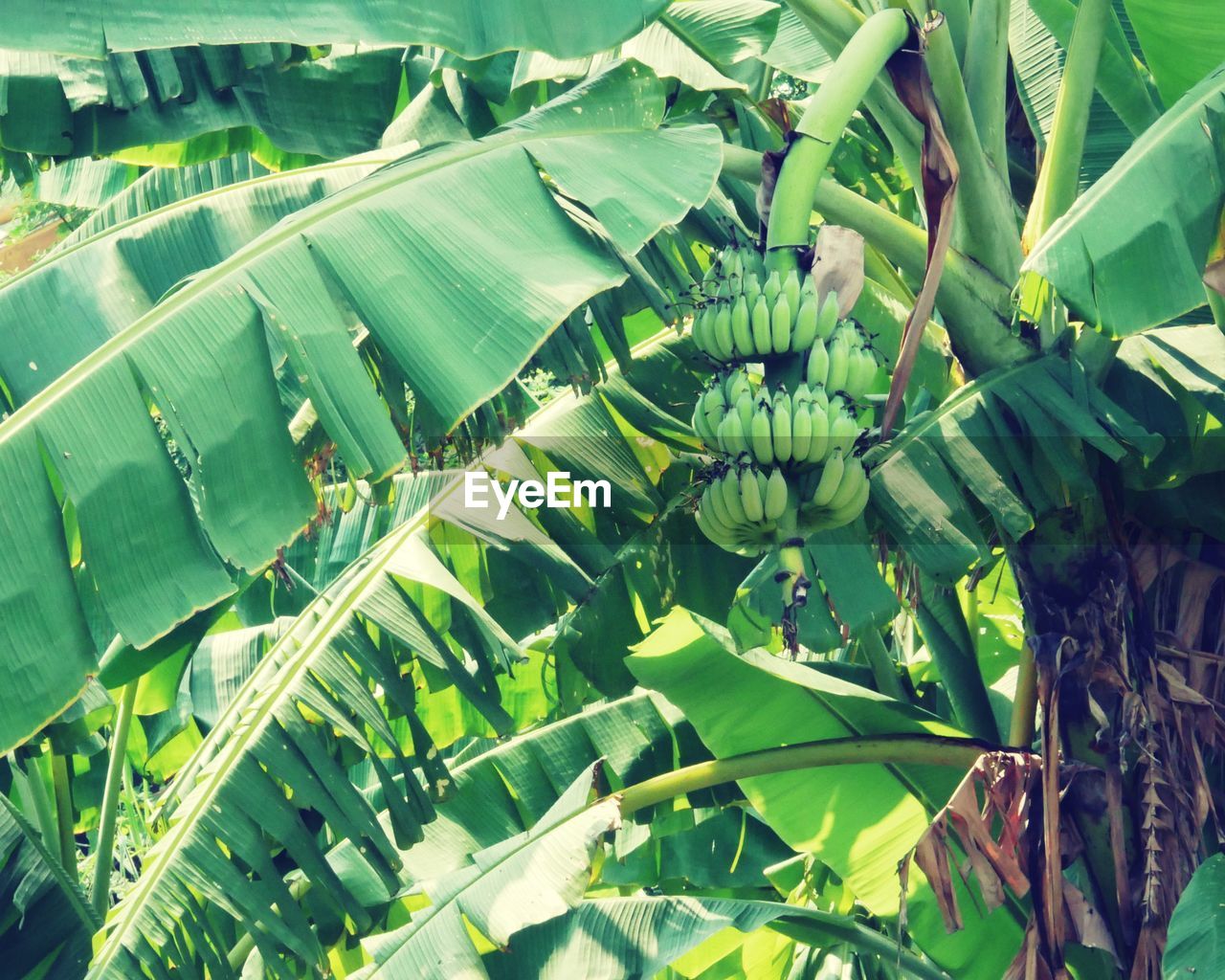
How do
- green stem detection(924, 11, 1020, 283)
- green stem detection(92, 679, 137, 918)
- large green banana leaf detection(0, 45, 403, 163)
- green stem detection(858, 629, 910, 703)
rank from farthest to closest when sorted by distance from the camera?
green stem detection(92, 679, 137, 918), green stem detection(858, 629, 910, 703), large green banana leaf detection(0, 45, 403, 163), green stem detection(924, 11, 1020, 283)

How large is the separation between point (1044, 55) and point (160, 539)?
2063mm

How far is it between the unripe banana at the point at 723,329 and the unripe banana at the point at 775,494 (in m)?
0.17

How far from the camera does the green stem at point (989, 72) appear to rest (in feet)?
7.29

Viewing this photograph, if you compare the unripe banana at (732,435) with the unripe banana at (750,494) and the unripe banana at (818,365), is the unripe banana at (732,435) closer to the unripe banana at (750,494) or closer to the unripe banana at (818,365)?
the unripe banana at (750,494)

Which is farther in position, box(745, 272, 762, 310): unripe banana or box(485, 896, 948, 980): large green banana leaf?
box(485, 896, 948, 980): large green banana leaf

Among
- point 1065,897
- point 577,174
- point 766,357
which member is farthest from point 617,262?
point 1065,897

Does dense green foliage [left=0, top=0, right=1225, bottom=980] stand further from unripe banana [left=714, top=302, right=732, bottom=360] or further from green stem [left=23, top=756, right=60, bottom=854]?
green stem [left=23, top=756, right=60, bottom=854]

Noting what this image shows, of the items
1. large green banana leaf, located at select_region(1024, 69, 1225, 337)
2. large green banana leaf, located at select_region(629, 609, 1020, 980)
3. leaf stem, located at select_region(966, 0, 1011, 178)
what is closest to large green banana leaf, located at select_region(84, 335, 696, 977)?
large green banana leaf, located at select_region(629, 609, 1020, 980)

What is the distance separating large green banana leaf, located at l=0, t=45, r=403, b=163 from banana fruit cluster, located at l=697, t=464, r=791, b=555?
1304 millimetres

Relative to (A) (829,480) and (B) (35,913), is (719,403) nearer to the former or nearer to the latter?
(A) (829,480)

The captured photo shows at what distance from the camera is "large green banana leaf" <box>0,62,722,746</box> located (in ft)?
5.21

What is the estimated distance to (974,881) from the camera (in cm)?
233

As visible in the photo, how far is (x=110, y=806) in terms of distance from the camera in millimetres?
3295

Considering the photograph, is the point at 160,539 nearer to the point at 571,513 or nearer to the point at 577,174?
the point at 577,174
